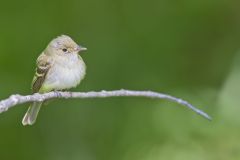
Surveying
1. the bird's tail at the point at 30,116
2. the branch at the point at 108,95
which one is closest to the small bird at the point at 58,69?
the bird's tail at the point at 30,116

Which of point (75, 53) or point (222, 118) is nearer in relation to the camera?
point (75, 53)

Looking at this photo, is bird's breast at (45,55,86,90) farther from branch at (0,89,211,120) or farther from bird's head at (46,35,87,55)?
branch at (0,89,211,120)

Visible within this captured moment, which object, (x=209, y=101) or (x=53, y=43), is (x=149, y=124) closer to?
(x=209, y=101)

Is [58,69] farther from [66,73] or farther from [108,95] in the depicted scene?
→ [108,95]

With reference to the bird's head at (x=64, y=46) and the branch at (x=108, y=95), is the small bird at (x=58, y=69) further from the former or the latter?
the branch at (x=108, y=95)

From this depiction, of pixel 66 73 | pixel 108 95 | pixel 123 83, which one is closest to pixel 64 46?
pixel 66 73

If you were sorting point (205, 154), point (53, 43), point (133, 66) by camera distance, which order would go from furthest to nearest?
point (133, 66) → point (205, 154) → point (53, 43)

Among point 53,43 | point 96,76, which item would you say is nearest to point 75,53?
point 53,43

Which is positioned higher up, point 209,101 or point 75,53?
point 75,53
